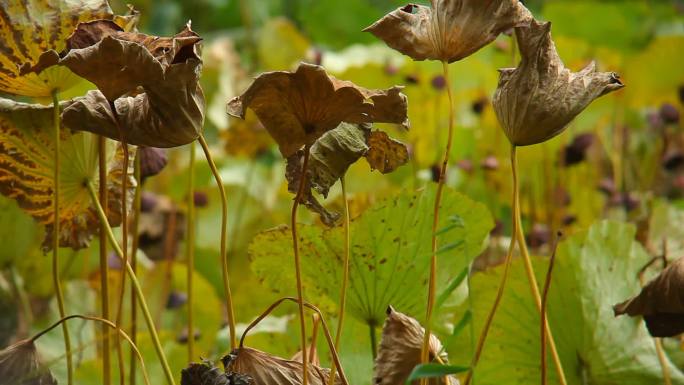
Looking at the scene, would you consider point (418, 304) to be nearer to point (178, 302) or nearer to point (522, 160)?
point (178, 302)

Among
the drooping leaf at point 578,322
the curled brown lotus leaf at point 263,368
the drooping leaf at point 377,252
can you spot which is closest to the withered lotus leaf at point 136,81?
the curled brown lotus leaf at point 263,368

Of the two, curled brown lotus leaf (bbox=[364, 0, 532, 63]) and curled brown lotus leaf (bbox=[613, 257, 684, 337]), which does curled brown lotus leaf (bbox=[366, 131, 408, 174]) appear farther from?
curled brown lotus leaf (bbox=[613, 257, 684, 337])

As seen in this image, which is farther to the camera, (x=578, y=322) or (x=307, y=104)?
(x=578, y=322)

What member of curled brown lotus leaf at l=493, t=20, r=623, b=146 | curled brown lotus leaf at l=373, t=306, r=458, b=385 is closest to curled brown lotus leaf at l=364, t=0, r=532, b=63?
curled brown lotus leaf at l=493, t=20, r=623, b=146

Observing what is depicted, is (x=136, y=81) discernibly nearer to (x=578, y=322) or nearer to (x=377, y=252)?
(x=377, y=252)

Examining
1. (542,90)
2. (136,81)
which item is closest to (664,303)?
(542,90)

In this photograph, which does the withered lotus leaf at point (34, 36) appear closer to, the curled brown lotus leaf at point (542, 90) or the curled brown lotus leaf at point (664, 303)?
the curled brown lotus leaf at point (542, 90)

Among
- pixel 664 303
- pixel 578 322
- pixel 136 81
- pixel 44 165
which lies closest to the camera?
pixel 136 81

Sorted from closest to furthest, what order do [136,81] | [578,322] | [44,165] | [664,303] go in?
[136,81] → [664,303] → [44,165] → [578,322]
